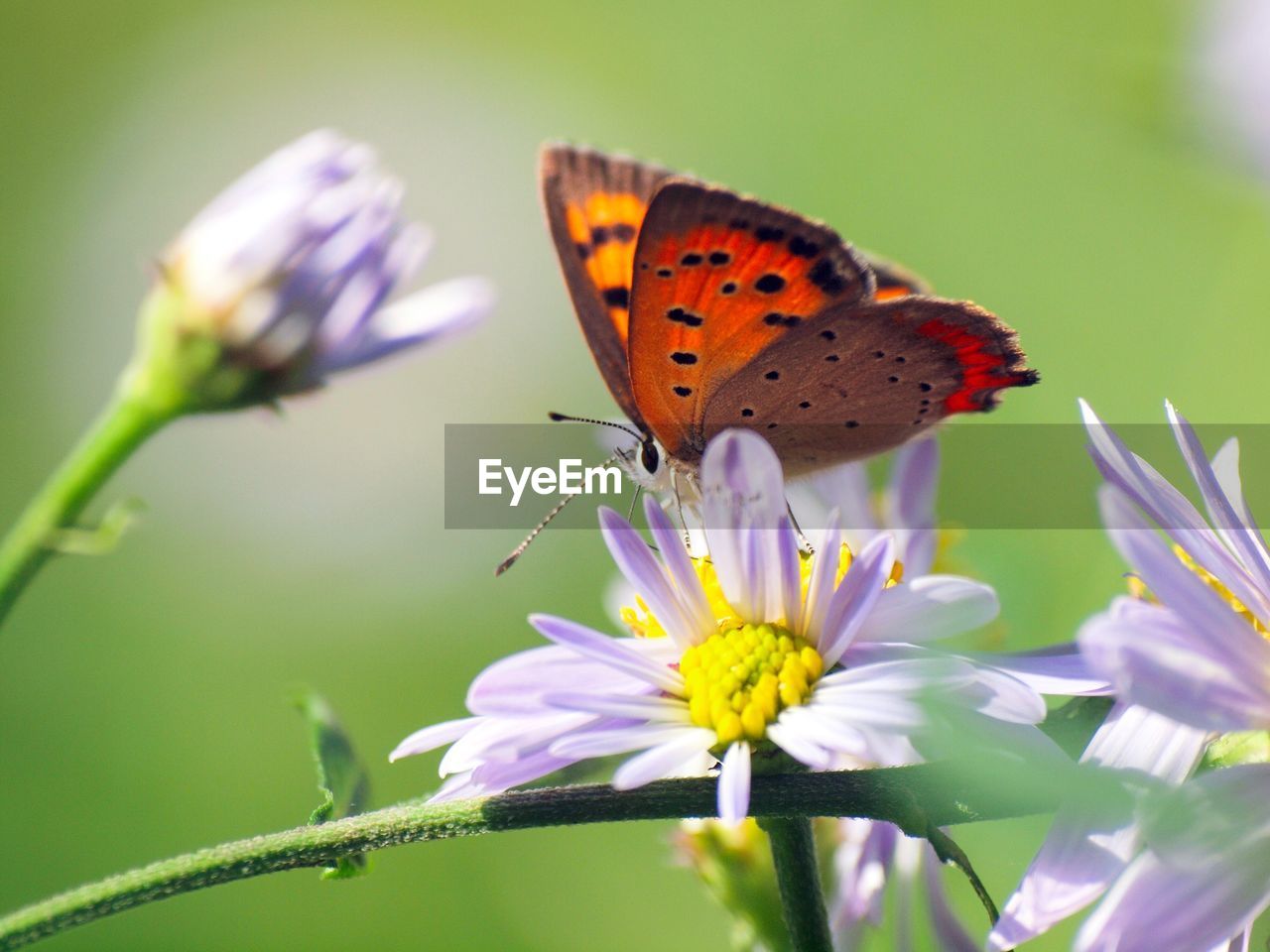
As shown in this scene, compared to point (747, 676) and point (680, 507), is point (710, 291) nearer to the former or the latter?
point (680, 507)

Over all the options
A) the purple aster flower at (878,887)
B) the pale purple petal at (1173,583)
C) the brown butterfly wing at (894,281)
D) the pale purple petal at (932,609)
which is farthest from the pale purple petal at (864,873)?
the brown butterfly wing at (894,281)

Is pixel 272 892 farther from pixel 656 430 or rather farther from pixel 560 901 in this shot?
pixel 656 430

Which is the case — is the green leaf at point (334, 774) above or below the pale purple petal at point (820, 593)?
below

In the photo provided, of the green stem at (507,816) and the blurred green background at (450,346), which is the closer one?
the green stem at (507,816)

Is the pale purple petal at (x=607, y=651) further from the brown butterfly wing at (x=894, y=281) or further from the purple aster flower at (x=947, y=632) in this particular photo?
the brown butterfly wing at (x=894, y=281)

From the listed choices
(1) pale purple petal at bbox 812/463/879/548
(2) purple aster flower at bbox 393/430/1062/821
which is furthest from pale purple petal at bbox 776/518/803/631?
(1) pale purple petal at bbox 812/463/879/548

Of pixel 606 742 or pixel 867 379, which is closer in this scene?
pixel 606 742

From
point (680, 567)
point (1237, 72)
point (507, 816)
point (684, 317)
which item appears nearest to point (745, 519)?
point (680, 567)
